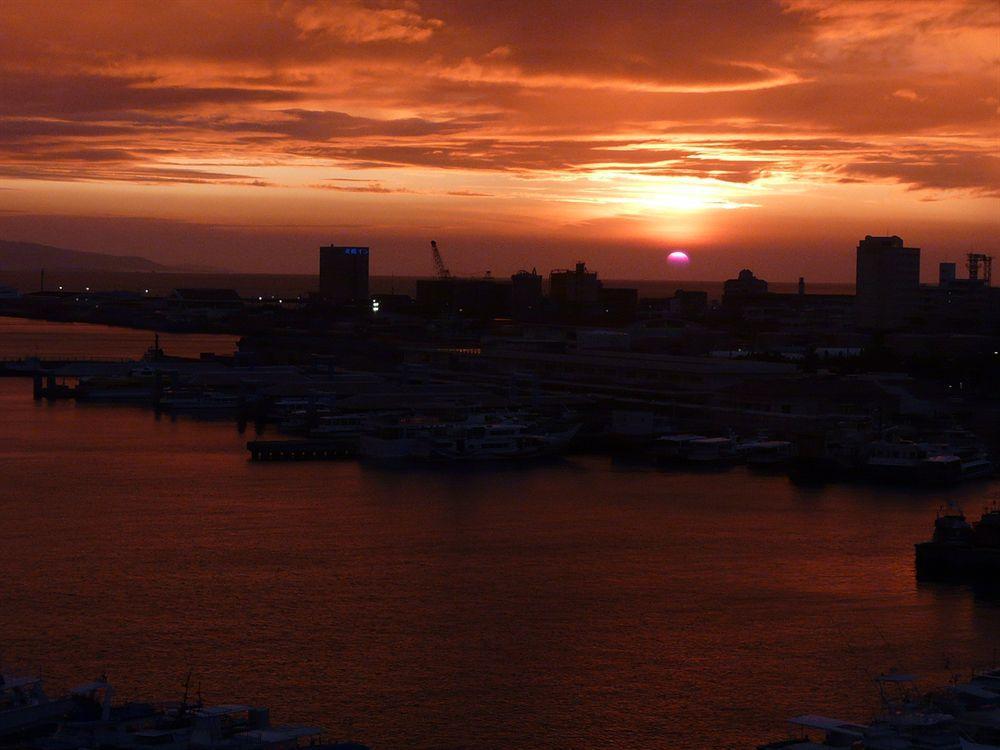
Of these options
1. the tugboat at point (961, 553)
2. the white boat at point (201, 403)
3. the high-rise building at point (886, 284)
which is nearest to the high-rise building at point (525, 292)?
the high-rise building at point (886, 284)

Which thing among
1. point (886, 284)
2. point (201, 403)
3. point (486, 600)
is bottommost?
point (486, 600)

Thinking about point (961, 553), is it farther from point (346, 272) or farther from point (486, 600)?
point (346, 272)

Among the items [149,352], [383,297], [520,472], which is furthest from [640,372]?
[383,297]

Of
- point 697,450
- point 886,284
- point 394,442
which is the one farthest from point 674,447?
point 886,284

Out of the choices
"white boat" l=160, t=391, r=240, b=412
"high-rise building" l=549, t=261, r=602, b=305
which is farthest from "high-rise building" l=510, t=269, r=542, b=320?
"white boat" l=160, t=391, r=240, b=412

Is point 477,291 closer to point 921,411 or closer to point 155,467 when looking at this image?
point 921,411

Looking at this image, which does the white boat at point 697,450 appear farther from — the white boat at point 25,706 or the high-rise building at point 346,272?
the high-rise building at point 346,272

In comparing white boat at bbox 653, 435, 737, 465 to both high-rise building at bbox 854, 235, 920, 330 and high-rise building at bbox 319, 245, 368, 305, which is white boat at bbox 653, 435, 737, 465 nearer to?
high-rise building at bbox 854, 235, 920, 330
